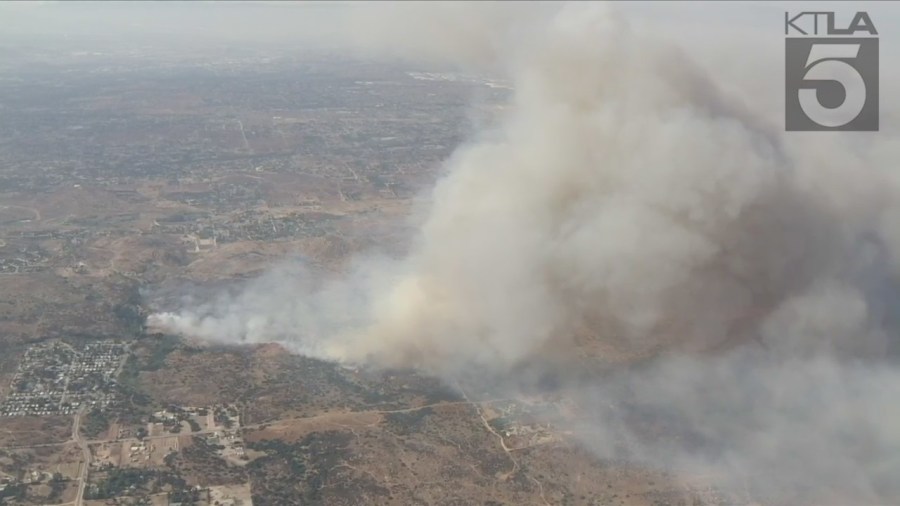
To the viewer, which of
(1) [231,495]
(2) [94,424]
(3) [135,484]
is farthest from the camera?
(2) [94,424]

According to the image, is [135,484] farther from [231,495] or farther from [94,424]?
[94,424]

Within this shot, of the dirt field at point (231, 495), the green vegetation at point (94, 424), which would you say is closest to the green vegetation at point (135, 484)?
the dirt field at point (231, 495)

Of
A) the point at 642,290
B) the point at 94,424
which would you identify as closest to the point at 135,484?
the point at 94,424

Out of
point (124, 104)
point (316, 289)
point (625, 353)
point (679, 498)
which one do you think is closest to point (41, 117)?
point (124, 104)

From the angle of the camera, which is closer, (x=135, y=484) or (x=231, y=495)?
(x=231, y=495)

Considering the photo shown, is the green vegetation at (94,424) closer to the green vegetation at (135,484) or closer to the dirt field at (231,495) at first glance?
the green vegetation at (135,484)

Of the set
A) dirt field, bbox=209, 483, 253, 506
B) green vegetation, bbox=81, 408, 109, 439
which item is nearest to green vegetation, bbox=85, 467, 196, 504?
dirt field, bbox=209, 483, 253, 506

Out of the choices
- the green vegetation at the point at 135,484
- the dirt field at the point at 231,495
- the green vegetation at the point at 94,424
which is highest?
the green vegetation at the point at 94,424

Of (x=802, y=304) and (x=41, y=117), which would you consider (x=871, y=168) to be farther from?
(x=41, y=117)

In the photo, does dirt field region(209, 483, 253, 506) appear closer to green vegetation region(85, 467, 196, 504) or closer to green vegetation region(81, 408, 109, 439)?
green vegetation region(85, 467, 196, 504)

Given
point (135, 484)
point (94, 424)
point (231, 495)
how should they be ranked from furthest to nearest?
1. point (94, 424)
2. point (135, 484)
3. point (231, 495)

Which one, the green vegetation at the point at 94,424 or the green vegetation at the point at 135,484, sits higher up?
the green vegetation at the point at 94,424
